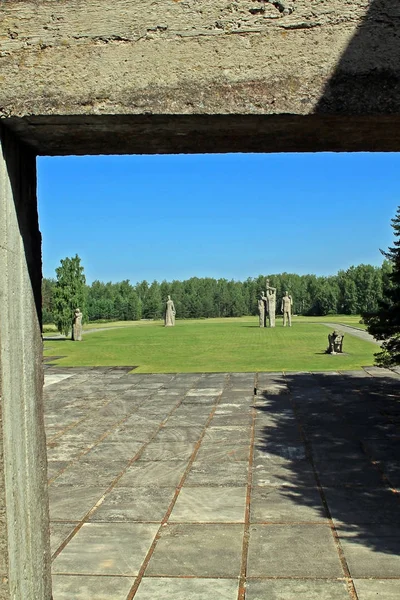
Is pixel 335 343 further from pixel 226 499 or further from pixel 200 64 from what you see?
pixel 200 64

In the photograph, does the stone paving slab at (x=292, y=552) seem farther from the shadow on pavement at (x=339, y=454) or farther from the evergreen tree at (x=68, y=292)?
the evergreen tree at (x=68, y=292)

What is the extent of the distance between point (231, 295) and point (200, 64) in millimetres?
81548

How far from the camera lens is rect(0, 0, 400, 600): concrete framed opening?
2395mm

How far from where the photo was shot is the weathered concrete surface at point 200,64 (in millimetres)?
2402

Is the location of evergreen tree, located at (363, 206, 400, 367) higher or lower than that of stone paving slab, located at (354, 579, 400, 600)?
higher

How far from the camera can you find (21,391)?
252 cm

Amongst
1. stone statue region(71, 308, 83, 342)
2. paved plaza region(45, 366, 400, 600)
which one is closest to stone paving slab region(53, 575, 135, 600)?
paved plaza region(45, 366, 400, 600)

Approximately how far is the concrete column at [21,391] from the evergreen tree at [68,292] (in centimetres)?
3001

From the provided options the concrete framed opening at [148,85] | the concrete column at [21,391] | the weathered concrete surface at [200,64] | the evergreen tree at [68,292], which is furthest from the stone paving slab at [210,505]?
the evergreen tree at [68,292]

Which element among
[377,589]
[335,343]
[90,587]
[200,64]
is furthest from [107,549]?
[335,343]

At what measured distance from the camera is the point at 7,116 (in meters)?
2.40

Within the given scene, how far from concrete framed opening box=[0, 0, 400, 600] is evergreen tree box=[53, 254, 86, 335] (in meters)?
30.2

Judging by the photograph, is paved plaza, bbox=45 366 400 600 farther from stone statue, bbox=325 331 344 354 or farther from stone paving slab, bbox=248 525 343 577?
stone statue, bbox=325 331 344 354

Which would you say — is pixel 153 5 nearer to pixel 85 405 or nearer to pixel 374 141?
pixel 374 141
